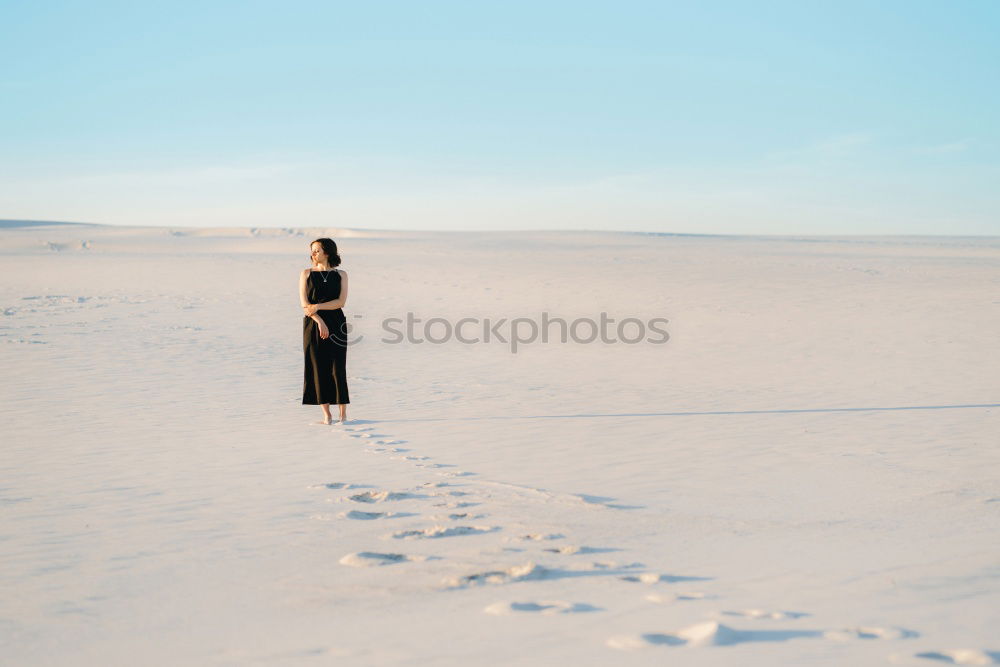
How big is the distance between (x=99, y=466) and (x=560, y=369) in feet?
23.1

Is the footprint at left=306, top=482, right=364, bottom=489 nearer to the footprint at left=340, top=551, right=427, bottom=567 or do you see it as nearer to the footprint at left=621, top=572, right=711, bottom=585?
the footprint at left=340, top=551, right=427, bottom=567

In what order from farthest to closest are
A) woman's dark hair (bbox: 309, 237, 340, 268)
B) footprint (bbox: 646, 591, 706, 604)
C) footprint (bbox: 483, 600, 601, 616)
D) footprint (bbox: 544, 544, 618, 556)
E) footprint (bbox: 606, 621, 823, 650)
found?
woman's dark hair (bbox: 309, 237, 340, 268) → footprint (bbox: 544, 544, 618, 556) → footprint (bbox: 646, 591, 706, 604) → footprint (bbox: 483, 600, 601, 616) → footprint (bbox: 606, 621, 823, 650)

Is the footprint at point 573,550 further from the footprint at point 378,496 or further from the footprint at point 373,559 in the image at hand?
the footprint at point 378,496

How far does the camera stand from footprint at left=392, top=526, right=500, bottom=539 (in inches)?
193

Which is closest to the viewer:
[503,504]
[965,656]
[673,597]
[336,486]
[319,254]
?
[965,656]

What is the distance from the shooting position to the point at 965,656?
316 centimetres

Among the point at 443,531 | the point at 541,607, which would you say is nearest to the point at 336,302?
the point at 443,531

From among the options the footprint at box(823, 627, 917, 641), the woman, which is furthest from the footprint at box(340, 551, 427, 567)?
the woman

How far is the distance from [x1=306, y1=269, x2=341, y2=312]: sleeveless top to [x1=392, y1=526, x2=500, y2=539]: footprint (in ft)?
12.7

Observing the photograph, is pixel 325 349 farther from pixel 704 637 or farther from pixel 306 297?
pixel 704 637

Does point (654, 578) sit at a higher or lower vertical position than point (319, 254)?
lower

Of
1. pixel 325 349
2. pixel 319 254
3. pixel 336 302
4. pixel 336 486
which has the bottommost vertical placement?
pixel 336 486

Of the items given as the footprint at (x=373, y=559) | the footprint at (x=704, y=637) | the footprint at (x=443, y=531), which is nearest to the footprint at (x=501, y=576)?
the footprint at (x=373, y=559)

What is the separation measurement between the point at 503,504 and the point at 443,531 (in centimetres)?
74
